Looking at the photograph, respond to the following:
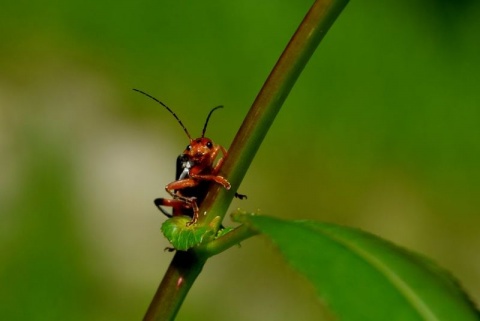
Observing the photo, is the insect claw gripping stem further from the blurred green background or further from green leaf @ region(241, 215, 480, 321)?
the blurred green background

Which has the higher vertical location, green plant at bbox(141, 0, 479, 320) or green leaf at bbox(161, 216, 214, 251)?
green plant at bbox(141, 0, 479, 320)

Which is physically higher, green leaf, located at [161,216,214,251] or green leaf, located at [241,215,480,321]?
green leaf, located at [241,215,480,321]

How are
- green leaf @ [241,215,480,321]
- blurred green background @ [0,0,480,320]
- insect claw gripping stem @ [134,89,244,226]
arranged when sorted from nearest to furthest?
1. green leaf @ [241,215,480,321]
2. insect claw gripping stem @ [134,89,244,226]
3. blurred green background @ [0,0,480,320]

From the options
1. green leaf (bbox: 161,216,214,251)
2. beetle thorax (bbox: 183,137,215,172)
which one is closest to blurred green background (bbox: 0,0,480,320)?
beetle thorax (bbox: 183,137,215,172)

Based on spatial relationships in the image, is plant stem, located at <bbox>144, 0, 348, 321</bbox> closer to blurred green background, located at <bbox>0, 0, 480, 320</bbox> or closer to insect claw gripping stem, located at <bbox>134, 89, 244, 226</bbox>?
insect claw gripping stem, located at <bbox>134, 89, 244, 226</bbox>

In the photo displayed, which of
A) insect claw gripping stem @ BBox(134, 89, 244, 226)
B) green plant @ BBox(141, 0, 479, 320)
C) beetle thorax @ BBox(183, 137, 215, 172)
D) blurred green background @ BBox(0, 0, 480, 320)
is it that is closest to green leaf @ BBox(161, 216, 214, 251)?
green plant @ BBox(141, 0, 479, 320)

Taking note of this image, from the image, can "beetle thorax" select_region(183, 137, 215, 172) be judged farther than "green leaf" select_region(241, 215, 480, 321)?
Yes

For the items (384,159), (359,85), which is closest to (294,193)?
(384,159)

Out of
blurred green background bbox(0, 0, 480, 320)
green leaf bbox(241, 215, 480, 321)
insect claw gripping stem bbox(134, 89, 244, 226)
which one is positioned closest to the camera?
green leaf bbox(241, 215, 480, 321)

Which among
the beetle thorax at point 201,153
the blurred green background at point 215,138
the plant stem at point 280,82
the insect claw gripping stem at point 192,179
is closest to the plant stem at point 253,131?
the plant stem at point 280,82

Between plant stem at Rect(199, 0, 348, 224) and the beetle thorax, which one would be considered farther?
the beetle thorax
